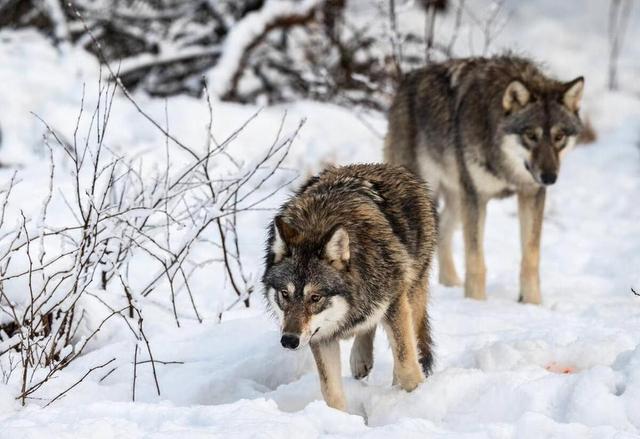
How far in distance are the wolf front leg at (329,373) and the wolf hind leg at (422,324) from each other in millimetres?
692

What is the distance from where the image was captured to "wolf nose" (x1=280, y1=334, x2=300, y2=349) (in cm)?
436

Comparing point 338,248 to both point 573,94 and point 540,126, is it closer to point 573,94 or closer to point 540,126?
point 540,126

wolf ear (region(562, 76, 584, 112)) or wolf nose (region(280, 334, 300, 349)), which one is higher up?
wolf ear (region(562, 76, 584, 112))

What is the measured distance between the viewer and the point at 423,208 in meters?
5.41

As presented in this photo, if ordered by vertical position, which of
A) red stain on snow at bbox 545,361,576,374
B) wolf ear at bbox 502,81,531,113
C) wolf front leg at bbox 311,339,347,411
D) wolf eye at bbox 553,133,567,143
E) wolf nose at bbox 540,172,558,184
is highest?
wolf ear at bbox 502,81,531,113

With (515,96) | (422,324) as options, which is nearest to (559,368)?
(422,324)

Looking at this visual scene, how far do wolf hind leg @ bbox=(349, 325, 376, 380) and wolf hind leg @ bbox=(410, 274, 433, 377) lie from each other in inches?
10.7

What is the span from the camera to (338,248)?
4.59m

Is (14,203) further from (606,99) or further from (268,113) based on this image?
(606,99)

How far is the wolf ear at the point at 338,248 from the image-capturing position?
14.9ft

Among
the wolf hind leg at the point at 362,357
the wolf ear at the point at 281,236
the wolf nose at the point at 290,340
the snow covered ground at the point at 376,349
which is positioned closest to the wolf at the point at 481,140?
the snow covered ground at the point at 376,349

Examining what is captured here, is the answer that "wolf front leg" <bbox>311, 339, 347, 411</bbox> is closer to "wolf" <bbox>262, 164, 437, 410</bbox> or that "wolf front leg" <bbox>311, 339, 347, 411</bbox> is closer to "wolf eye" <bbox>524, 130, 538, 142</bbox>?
"wolf" <bbox>262, 164, 437, 410</bbox>

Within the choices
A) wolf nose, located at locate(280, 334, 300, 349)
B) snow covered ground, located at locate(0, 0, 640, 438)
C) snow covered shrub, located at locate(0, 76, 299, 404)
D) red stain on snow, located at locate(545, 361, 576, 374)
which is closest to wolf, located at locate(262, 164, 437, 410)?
wolf nose, located at locate(280, 334, 300, 349)

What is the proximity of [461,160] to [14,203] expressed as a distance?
3881 mm
